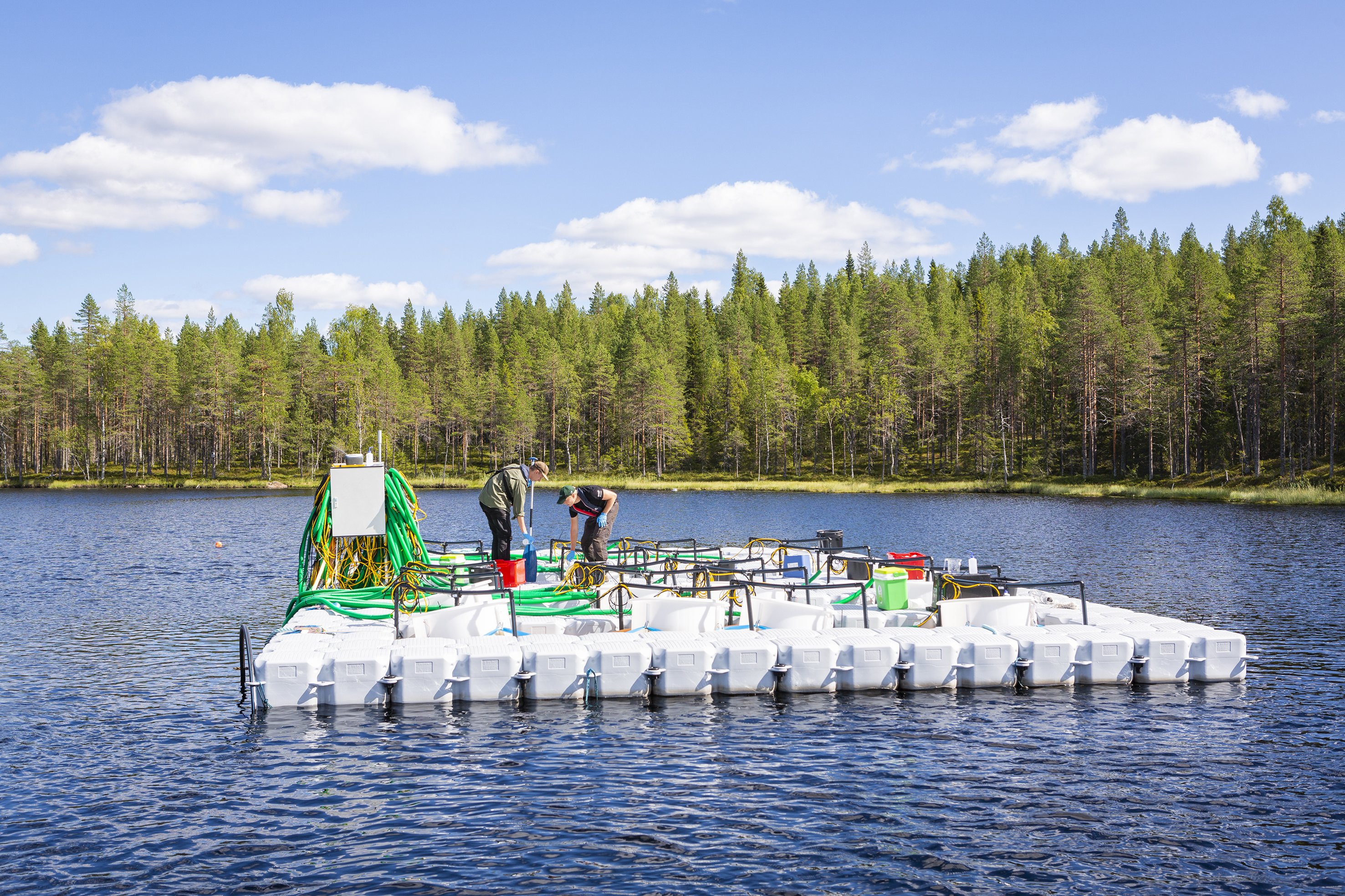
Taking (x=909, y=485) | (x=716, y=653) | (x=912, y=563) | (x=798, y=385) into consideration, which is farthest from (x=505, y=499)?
(x=798, y=385)

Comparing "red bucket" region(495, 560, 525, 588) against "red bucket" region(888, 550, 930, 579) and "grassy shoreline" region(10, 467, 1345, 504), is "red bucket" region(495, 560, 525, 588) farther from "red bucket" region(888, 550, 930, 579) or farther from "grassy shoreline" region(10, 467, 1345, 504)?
"grassy shoreline" region(10, 467, 1345, 504)

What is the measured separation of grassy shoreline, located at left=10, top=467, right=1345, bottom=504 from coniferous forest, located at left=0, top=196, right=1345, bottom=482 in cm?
249

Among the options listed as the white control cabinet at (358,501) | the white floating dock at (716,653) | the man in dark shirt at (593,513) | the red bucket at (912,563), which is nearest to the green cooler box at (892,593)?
the white floating dock at (716,653)

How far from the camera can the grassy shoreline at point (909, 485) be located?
6228 cm

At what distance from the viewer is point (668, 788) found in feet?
37.2

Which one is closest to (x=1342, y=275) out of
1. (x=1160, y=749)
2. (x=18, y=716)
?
(x=1160, y=749)

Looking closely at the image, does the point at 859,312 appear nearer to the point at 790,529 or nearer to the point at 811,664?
the point at 790,529

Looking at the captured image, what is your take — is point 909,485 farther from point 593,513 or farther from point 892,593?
point 892,593

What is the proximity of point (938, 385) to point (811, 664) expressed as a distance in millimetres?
87883

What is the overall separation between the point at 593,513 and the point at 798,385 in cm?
8754

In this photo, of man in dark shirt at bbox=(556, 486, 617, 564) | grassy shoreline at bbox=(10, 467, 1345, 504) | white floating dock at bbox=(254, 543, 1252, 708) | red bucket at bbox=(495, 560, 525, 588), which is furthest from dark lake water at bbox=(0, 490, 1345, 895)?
grassy shoreline at bbox=(10, 467, 1345, 504)

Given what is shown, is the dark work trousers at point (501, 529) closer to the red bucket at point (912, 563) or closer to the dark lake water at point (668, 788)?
the dark lake water at point (668, 788)

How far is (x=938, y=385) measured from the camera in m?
99.2

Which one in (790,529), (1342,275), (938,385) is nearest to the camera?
(790,529)
